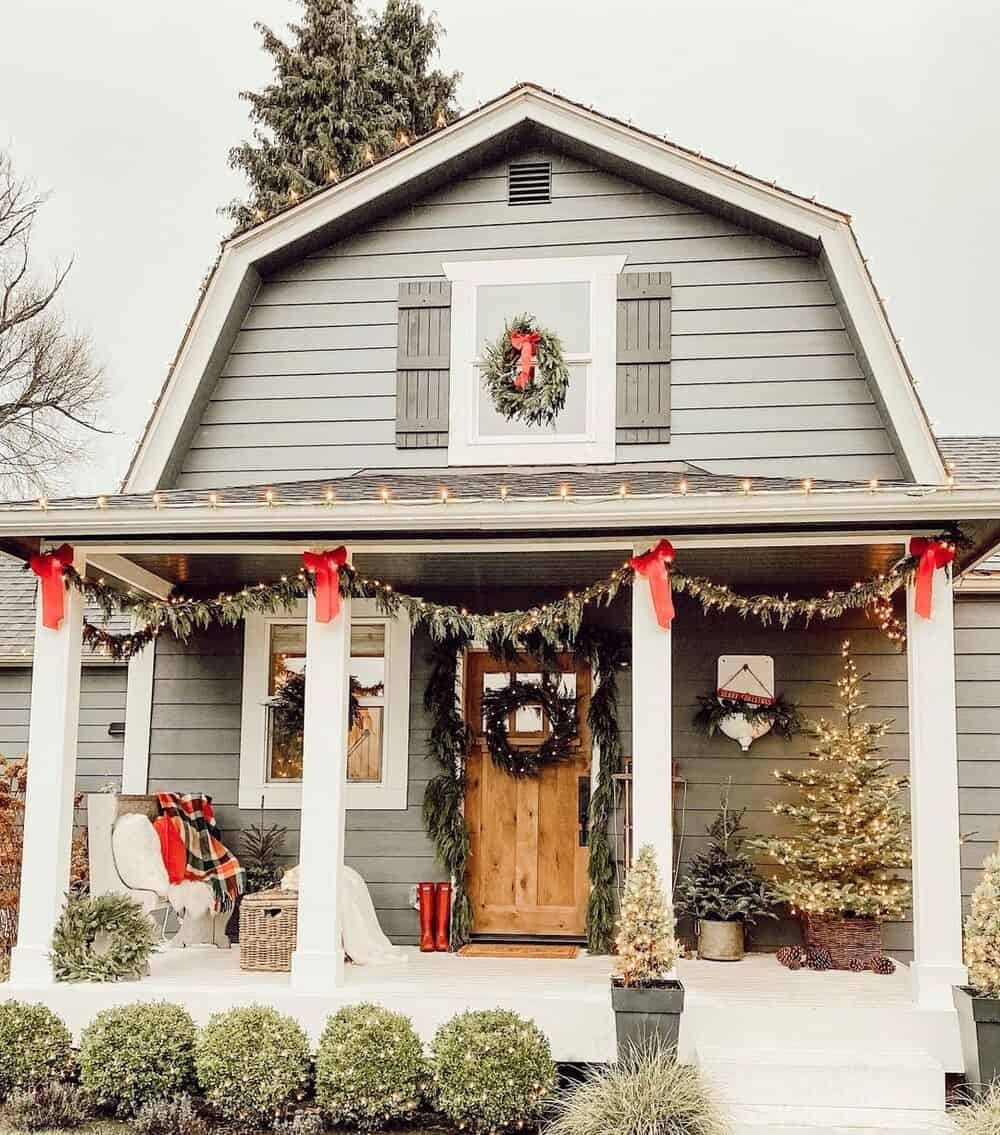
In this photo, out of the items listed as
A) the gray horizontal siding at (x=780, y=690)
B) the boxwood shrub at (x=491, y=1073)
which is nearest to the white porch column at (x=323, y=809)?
the boxwood shrub at (x=491, y=1073)

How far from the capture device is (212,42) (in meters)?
30.2

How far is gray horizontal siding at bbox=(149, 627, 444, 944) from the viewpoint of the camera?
8812 mm

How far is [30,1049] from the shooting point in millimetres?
6680

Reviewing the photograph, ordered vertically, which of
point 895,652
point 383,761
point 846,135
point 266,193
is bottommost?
point 383,761

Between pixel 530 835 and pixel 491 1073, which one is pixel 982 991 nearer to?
pixel 491 1073

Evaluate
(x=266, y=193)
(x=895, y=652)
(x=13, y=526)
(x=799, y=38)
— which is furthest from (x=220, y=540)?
(x=799, y=38)

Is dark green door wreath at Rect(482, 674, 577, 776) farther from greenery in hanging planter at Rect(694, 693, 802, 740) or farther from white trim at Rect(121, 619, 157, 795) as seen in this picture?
white trim at Rect(121, 619, 157, 795)

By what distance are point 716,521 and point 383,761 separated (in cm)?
321

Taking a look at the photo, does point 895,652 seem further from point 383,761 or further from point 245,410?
point 245,410

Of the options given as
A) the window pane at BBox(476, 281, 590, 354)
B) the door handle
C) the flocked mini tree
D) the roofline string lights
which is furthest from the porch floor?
the window pane at BBox(476, 281, 590, 354)

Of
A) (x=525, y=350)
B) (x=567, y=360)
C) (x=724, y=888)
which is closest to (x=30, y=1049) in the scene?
(x=724, y=888)

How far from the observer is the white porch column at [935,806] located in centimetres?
664

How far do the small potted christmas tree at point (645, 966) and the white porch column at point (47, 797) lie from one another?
3.00 metres

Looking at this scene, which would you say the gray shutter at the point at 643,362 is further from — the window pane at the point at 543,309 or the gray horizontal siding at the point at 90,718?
the gray horizontal siding at the point at 90,718
